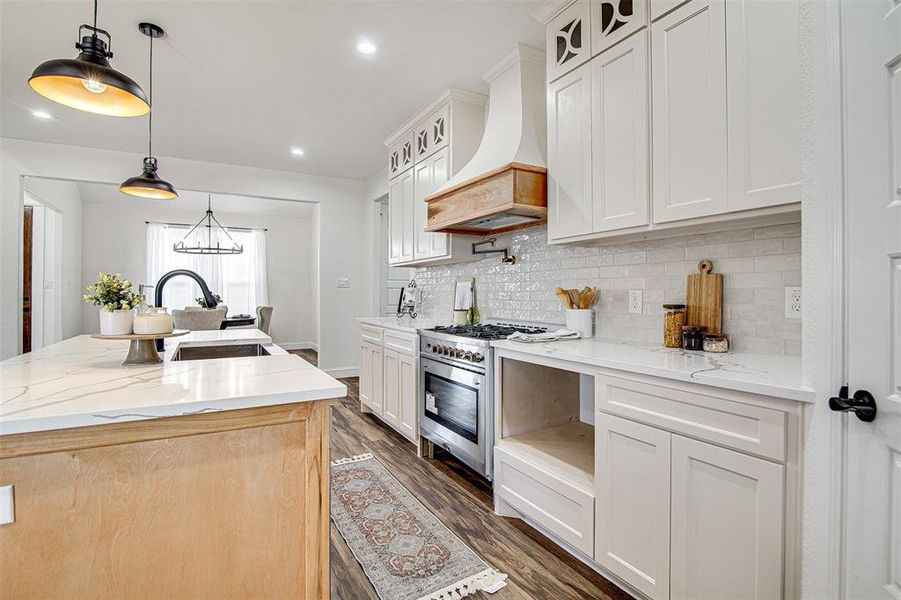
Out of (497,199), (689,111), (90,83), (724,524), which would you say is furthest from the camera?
(497,199)

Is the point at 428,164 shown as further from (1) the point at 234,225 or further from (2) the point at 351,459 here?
(1) the point at 234,225

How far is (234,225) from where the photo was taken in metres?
8.45

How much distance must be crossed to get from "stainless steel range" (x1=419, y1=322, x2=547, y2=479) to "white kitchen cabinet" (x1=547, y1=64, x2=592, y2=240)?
78 centimetres

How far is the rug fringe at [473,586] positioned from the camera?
1656 mm

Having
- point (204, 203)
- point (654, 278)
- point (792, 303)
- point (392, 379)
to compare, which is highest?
point (204, 203)

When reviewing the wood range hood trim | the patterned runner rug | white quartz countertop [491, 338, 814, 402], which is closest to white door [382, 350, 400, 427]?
the patterned runner rug

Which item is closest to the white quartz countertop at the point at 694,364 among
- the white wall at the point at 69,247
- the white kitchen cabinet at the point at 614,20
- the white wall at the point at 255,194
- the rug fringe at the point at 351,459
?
the white kitchen cabinet at the point at 614,20

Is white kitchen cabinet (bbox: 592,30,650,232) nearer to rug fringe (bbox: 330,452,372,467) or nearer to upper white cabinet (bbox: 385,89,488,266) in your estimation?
upper white cabinet (bbox: 385,89,488,266)

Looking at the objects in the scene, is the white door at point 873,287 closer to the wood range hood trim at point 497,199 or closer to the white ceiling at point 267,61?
the wood range hood trim at point 497,199

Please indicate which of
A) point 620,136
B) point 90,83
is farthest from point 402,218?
point 90,83

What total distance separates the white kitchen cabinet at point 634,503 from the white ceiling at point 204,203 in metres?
6.19

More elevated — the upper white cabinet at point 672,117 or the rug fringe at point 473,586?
the upper white cabinet at point 672,117

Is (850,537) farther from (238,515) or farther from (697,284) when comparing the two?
(238,515)

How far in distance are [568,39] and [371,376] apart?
10.0 feet
